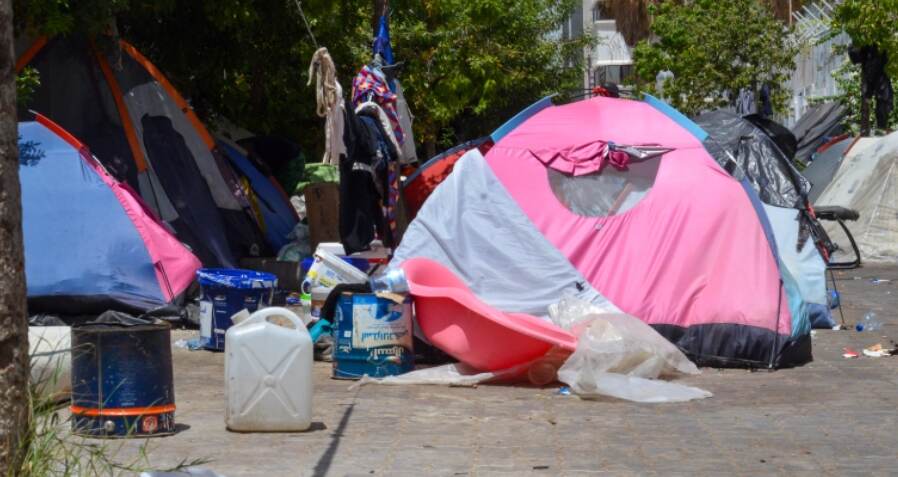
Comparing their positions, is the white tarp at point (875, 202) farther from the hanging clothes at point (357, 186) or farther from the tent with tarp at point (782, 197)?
the hanging clothes at point (357, 186)

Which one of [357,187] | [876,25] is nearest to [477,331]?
[357,187]

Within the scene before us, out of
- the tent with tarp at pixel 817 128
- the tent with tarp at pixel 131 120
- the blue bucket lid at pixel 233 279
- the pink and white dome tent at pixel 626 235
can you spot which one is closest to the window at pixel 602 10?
the tent with tarp at pixel 817 128

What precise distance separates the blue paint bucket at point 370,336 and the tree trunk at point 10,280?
369 cm

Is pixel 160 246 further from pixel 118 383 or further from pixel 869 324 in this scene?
pixel 869 324

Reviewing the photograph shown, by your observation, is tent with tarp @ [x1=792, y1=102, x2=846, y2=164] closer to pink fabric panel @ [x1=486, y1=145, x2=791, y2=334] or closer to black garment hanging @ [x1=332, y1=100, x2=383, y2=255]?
→ black garment hanging @ [x1=332, y1=100, x2=383, y2=255]

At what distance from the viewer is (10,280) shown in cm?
427

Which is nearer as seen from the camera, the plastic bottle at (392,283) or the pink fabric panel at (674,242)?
the plastic bottle at (392,283)

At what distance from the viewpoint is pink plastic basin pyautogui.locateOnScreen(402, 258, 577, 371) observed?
783 cm

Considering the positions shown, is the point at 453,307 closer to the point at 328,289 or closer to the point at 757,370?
the point at 328,289

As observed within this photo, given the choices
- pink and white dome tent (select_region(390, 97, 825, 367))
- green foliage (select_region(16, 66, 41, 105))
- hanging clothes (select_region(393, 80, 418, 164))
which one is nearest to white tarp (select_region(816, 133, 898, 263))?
hanging clothes (select_region(393, 80, 418, 164))

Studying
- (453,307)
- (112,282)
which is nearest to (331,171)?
(112,282)

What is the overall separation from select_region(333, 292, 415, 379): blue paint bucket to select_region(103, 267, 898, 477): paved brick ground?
161 mm

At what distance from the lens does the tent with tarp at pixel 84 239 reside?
10.1 metres

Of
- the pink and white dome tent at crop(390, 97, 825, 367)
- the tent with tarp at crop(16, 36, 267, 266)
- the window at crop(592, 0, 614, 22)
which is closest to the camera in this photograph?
the pink and white dome tent at crop(390, 97, 825, 367)
